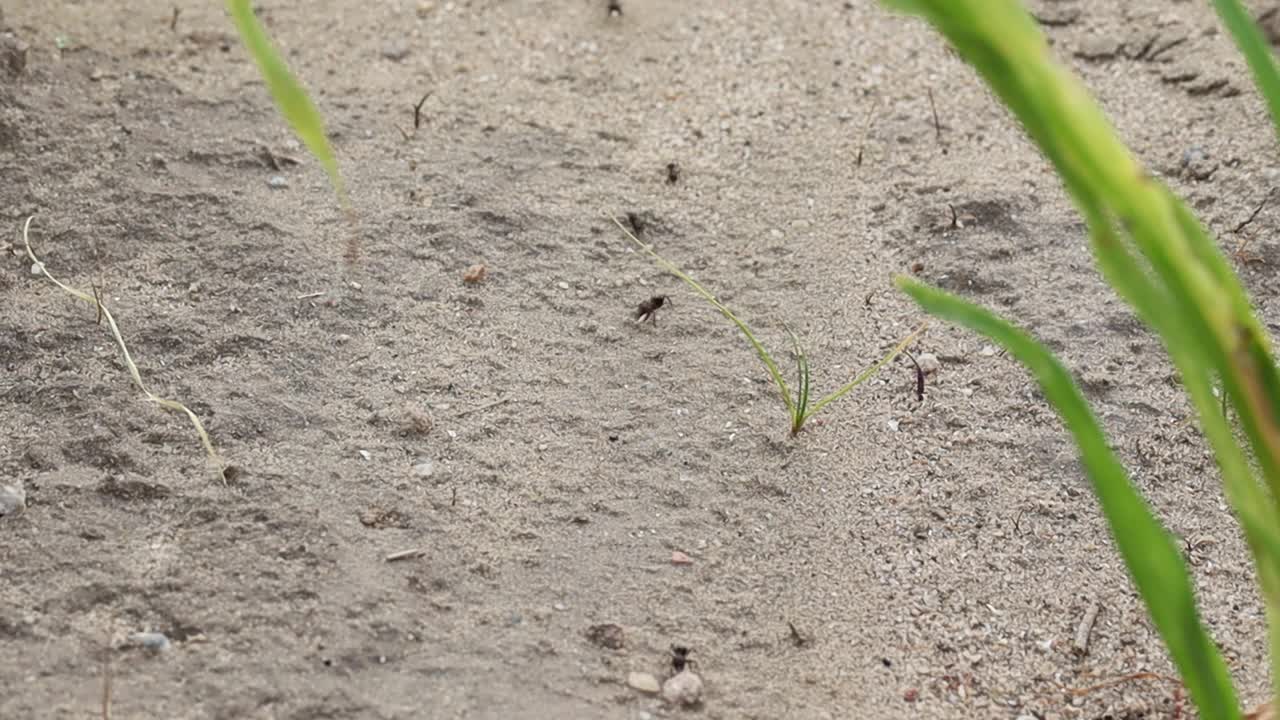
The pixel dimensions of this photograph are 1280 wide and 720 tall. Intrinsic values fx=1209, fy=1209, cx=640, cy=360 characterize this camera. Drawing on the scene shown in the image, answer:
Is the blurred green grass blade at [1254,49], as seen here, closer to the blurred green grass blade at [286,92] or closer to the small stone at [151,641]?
the blurred green grass blade at [286,92]

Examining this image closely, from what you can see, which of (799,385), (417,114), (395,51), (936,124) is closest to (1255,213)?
(936,124)

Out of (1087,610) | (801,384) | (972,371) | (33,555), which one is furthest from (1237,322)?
(33,555)

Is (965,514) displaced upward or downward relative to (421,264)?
upward

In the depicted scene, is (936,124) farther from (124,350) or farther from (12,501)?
(12,501)

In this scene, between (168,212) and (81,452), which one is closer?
(81,452)

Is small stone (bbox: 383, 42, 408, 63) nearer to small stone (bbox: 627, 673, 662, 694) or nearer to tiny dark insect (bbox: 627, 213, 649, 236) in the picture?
tiny dark insect (bbox: 627, 213, 649, 236)

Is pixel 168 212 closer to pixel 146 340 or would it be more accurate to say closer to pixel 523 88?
pixel 146 340
